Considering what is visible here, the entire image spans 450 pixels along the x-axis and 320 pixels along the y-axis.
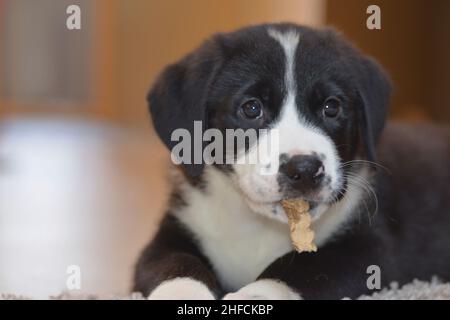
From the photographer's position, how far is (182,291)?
2070 millimetres

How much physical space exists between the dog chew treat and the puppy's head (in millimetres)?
31

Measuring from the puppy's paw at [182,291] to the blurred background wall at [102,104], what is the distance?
0.48 metres

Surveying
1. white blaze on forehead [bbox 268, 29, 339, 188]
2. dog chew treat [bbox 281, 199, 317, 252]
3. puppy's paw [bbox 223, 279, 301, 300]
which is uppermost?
white blaze on forehead [bbox 268, 29, 339, 188]

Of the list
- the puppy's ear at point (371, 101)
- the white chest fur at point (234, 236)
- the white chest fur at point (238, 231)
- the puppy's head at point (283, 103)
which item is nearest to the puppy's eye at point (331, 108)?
the puppy's head at point (283, 103)

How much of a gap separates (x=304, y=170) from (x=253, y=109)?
29cm

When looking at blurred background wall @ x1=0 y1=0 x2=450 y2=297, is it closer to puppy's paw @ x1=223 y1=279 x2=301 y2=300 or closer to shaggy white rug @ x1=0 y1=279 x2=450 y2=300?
shaggy white rug @ x1=0 y1=279 x2=450 y2=300

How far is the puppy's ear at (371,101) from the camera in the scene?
239cm

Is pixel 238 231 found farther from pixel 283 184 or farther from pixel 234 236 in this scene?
pixel 283 184

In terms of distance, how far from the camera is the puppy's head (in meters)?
2.08

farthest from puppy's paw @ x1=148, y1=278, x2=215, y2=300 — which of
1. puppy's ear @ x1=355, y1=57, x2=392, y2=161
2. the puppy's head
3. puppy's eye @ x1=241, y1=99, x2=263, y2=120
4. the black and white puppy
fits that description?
puppy's ear @ x1=355, y1=57, x2=392, y2=161

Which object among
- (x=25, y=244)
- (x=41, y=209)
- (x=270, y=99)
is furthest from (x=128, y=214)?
(x=270, y=99)

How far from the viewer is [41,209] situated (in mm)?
4172

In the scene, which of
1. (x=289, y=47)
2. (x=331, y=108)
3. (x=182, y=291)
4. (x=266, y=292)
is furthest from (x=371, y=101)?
(x=182, y=291)

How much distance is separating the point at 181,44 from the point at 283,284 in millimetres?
8795
